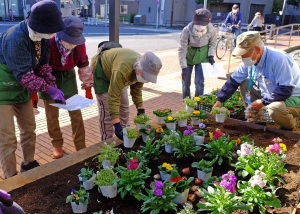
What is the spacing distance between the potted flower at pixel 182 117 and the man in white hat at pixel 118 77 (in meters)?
0.51

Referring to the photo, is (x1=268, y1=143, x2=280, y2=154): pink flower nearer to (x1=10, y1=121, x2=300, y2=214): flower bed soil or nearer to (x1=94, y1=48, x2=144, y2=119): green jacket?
(x1=10, y1=121, x2=300, y2=214): flower bed soil

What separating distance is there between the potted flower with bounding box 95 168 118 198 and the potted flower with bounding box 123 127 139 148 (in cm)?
72

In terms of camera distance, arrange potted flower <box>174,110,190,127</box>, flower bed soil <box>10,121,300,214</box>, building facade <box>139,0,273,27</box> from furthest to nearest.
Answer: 1. building facade <box>139,0,273,27</box>
2. potted flower <box>174,110,190,127</box>
3. flower bed soil <box>10,121,300,214</box>

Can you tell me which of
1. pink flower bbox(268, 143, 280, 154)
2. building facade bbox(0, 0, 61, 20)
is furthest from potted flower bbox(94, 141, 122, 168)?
building facade bbox(0, 0, 61, 20)

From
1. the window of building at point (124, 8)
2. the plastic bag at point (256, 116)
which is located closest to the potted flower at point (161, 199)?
the plastic bag at point (256, 116)

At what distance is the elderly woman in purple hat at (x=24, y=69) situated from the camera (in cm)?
247

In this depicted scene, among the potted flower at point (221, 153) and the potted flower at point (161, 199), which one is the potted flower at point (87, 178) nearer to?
the potted flower at point (161, 199)

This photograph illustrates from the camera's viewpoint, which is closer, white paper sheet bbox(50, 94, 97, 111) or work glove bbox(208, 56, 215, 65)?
white paper sheet bbox(50, 94, 97, 111)

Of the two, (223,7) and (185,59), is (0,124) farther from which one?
(223,7)

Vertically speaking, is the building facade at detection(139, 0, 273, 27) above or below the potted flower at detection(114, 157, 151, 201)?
above

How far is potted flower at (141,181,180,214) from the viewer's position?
2.01 m

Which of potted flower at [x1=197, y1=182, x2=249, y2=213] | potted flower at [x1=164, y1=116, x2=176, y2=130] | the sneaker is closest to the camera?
potted flower at [x1=197, y1=182, x2=249, y2=213]

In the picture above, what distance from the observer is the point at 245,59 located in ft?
10.9

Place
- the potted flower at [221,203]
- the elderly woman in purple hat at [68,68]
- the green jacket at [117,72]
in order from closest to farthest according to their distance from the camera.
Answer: the potted flower at [221,203] → the green jacket at [117,72] → the elderly woman in purple hat at [68,68]
